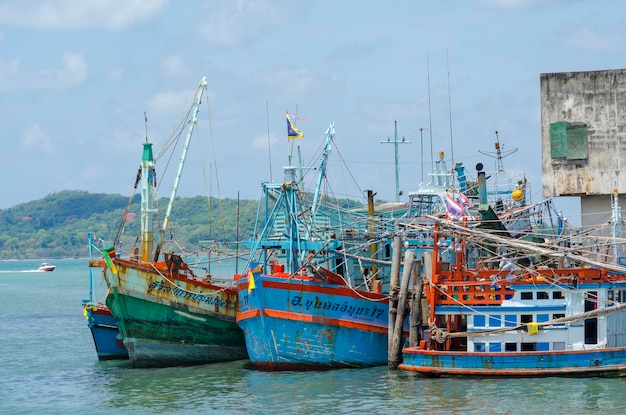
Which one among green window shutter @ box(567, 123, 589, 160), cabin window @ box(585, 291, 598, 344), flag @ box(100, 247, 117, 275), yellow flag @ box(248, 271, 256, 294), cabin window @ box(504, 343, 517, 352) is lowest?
cabin window @ box(504, 343, 517, 352)

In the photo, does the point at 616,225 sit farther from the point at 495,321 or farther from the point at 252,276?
the point at 252,276

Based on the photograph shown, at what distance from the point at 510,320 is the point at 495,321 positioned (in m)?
0.41

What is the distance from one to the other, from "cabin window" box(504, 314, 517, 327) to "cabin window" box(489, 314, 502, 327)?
6.3 inches

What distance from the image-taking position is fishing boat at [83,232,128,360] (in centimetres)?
3991

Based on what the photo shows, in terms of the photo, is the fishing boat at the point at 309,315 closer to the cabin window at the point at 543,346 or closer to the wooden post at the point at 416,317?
the wooden post at the point at 416,317

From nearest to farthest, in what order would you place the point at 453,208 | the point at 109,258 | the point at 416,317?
the point at 416,317 → the point at 453,208 → the point at 109,258

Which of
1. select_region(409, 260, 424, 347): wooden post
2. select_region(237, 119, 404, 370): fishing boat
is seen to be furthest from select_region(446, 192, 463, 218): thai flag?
select_region(409, 260, 424, 347): wooden post

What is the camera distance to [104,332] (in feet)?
132

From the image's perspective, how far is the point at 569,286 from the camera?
30656 millimetres

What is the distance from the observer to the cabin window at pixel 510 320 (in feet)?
101

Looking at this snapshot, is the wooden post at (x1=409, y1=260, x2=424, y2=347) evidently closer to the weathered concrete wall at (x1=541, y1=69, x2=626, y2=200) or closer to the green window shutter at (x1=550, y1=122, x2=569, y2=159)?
the weathered concrete wall at (x1=541, y1=69, x2=626, y2=200)

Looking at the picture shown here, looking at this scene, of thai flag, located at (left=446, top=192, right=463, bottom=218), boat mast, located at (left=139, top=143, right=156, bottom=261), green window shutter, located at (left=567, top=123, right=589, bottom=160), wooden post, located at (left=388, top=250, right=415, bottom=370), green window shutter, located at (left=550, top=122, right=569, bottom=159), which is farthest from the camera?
boat mast, located at (left=139, top=143, right=156, bottom=261)

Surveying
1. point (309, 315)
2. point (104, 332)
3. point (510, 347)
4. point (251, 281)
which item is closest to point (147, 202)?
point (104, 332)

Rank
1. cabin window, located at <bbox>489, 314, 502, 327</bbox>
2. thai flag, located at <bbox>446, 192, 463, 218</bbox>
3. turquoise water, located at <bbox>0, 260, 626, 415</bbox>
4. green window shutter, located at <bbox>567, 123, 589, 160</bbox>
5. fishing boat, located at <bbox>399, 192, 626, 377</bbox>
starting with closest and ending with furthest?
turquoise water, located at <bbox>0, 260, 626, 415</bbox> < fishing boat, located at <bbox>399, 192, 626, 377</bbox> < cabin window, located at <bbox>489, 314, 502, 327</bbox> < thai flag, located at <bbox>446, 192, 463, 218</bbox> < green window shutter, located at <bbox>567, 123, 589, 160</bbox>
